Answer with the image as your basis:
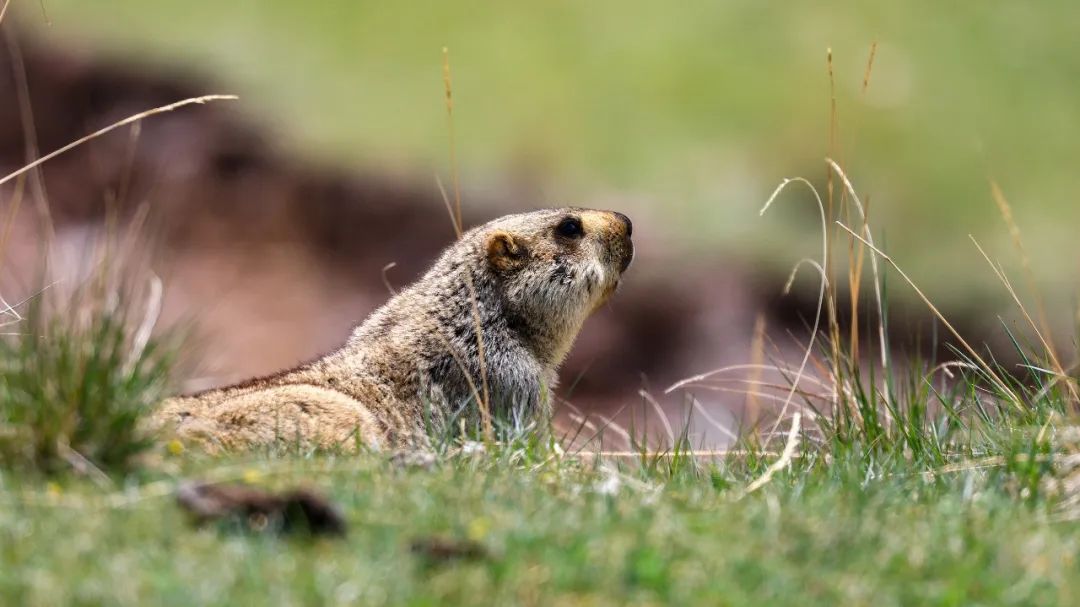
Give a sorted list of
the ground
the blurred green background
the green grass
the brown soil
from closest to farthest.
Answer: the ground
the green grass
the brown soil
the blurred green background

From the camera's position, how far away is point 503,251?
7.72 meters

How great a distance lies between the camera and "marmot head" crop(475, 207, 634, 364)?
7.66m

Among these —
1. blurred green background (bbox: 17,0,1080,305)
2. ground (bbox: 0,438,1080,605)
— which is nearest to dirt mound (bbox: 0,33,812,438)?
blurred green background (bbox: 17,0,1080,305)

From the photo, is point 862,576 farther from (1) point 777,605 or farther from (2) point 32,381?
(2) point 32,381

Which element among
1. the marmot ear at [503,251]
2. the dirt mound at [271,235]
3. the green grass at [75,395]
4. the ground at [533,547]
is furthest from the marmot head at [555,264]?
the dirt mound at [271,235]

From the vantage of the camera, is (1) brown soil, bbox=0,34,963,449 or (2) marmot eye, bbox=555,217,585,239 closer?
(2) marmot eye, bbox=555,217,585,239

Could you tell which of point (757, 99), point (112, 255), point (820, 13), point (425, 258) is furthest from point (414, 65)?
point (112, 255)

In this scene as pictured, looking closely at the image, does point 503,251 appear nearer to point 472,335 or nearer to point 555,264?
point 555,264

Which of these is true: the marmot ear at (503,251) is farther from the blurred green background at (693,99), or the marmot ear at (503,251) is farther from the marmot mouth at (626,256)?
the blurred green background at (693,99)

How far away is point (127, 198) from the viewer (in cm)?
1612

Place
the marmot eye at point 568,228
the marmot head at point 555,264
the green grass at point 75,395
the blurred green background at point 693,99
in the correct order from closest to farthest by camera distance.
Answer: the green grass at point 75,395
the marmot head at point 555,264
the marmot eye at point 568,228
the blurred green background at point 693,99

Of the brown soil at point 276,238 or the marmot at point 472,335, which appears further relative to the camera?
the brown soil at point 276,238

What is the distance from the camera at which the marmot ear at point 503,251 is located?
7.68 m

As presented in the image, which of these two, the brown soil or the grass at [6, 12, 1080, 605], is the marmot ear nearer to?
the grass at [6, 12, 1080, 605]
